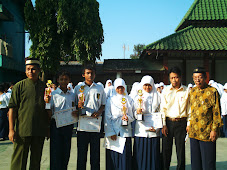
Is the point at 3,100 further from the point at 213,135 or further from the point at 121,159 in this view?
the point at 213,135

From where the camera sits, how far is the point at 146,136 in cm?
443

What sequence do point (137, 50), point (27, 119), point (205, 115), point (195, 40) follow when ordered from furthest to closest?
point (137, 50)
point (195, 40)
point (205, 115)
point (27, 119)

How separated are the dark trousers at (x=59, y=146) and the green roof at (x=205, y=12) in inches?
489

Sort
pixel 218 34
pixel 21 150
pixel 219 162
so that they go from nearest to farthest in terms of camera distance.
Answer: pixel 21 150 → pixel 219 162 → pixel 218 34

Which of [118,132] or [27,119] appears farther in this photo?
[118,132]

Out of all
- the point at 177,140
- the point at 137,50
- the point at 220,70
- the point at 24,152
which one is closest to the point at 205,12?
the point at 220,70

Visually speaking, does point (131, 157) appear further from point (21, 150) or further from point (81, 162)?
point (21, 150)

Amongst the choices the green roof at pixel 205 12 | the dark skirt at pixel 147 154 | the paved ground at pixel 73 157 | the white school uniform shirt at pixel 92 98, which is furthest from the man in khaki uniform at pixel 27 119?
the green roof at pixel 205 12

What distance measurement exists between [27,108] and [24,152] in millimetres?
681

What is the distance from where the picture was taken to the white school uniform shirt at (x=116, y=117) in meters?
4.41

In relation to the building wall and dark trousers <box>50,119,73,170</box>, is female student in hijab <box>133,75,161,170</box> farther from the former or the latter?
the building wall

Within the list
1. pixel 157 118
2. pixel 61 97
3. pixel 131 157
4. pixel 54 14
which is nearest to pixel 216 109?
pixel 157 118

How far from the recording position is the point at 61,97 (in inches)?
170

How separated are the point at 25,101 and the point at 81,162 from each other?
1.46 meters
